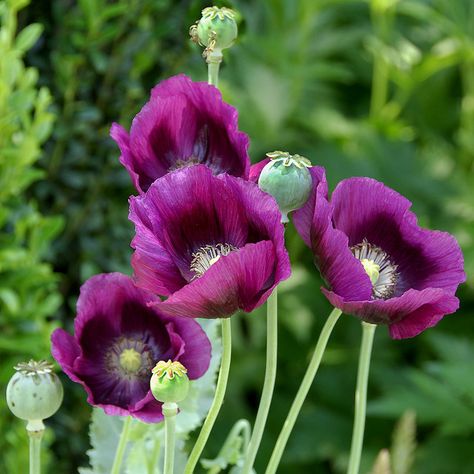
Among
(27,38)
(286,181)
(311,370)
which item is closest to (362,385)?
(311,370)

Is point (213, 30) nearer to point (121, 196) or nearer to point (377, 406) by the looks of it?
point (121, 196)

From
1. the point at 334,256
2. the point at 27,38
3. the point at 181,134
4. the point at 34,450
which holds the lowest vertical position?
the point at 34,450

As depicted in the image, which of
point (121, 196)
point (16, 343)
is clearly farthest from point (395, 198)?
point (121, 196)

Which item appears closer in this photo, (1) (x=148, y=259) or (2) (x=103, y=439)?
(1) (x=148, y=259)

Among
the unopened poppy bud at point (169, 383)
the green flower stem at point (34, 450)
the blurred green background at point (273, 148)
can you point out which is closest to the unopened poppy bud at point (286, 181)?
the unopened poppy bud at point (169, 383)

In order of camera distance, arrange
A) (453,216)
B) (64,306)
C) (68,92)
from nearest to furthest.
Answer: (68,92) < (64,306) < (453,216)

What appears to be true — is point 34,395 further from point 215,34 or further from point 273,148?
point 273,148

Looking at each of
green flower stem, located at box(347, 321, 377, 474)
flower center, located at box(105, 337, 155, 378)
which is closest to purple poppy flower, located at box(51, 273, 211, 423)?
flower center, located at box(105, 337, 155, 378)

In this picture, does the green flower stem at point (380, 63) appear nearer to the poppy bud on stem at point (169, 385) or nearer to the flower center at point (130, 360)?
the flower center at point (130, 360)
